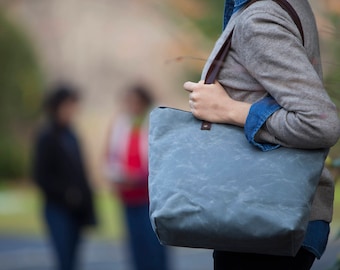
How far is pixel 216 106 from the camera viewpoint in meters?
2.83

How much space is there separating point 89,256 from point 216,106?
36.5 feet

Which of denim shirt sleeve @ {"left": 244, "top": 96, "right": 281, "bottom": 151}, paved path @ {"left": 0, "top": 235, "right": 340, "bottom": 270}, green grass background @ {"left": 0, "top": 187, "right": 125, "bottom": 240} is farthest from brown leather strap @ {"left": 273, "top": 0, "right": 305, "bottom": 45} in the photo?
green grass background @ {"left": 0, "top": 187, "right": 125, "bottom": 240}

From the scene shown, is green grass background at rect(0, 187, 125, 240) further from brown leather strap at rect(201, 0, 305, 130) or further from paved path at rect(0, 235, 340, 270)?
brown leather strap at rect(201, 0, 305, 130)

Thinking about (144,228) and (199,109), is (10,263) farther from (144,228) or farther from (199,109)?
(199,109)

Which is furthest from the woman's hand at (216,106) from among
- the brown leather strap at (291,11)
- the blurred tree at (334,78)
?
the blurred tree at (334,78)

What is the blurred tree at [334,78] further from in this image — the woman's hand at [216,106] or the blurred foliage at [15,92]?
the blurred foliage at [15,92]

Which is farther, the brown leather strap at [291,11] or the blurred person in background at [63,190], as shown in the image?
the blurred person in background at [63,190]

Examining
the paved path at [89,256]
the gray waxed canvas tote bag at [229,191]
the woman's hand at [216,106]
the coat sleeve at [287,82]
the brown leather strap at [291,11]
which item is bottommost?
the paved path at [89,256]

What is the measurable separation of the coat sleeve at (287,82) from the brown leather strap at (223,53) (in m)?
0.02

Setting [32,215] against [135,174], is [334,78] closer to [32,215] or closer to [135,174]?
[135,174]

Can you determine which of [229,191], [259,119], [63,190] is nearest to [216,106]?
[259,119]

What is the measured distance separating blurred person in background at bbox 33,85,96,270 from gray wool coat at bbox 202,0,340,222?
6.62 meters

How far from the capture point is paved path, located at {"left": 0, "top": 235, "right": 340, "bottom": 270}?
12.6 meters

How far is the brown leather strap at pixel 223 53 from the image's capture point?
9.16 feet
